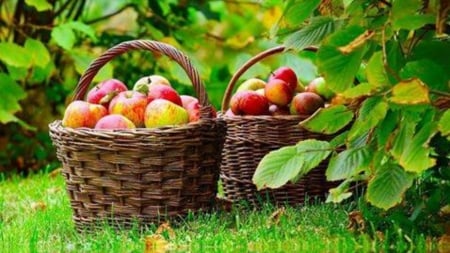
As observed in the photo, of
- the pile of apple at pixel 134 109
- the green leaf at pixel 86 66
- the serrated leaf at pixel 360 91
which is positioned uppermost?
the serrated leaf at pixel 360 91

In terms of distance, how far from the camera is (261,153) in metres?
3.24

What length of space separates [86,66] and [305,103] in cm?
184

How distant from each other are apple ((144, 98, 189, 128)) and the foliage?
1.78ft

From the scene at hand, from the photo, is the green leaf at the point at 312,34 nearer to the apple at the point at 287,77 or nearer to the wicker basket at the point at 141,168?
the wicker basket at the point at 141,168

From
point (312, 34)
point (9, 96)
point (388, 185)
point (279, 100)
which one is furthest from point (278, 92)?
point (9, 96)

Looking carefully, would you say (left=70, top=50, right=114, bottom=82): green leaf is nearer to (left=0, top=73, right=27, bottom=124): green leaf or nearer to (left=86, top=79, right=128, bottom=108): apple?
(left=0, top=73, right=27, bottom=124): green leaf

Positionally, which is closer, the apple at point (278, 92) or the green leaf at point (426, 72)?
the green leaf at point (426, 72)

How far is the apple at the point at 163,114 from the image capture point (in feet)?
9.38

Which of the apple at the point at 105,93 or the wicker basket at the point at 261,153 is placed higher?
the apple at the point at 105,93

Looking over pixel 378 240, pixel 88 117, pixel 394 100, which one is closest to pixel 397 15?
pixel 394 100

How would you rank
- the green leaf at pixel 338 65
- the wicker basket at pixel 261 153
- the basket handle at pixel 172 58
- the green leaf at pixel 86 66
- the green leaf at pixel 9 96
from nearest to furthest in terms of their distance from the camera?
the green leaf at pixel 338 65
the basket handle at pixel 172 58
the wicker basket at pixel 261 153
the green leaf at pixel 9 96
the green leaf at pixel 86 66

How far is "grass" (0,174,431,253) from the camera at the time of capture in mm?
2486

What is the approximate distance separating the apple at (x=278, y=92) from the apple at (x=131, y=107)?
1.74 ft

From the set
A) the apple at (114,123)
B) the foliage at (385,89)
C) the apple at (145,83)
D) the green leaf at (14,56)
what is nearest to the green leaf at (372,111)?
the foliage at (385,89)
